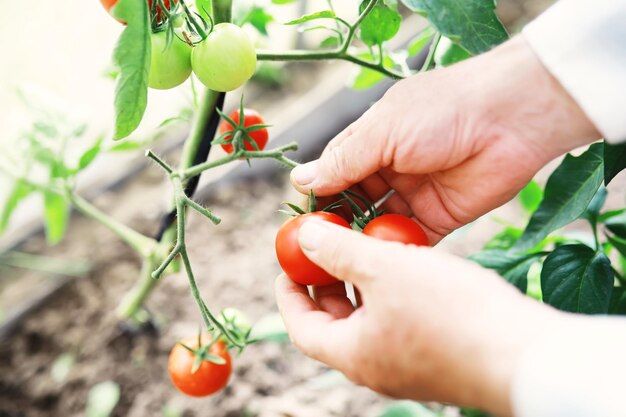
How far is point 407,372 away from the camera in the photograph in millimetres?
581

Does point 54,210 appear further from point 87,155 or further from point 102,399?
point 102,399

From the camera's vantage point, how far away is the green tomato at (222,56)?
618mm

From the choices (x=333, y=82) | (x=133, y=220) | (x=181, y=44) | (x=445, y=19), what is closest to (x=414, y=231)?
(x=445, y=19)

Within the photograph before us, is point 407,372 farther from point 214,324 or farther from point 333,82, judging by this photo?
point 333,82

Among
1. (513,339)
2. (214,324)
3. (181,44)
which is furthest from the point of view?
(214,324)

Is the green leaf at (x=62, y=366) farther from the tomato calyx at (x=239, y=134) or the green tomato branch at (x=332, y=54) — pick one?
the green tomato branch at (x=332, y=54)

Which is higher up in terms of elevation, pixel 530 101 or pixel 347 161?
pixel 530 101

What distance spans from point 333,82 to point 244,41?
1372 millimetres

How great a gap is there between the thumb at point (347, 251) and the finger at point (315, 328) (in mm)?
56

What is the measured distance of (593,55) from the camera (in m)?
0.67

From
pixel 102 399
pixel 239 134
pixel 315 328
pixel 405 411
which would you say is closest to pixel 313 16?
pixel 239 134

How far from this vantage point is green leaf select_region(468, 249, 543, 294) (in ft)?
3.07

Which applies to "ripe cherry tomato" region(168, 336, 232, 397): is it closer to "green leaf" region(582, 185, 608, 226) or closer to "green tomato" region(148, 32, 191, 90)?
"green tomato" region(148, 32, 191, 90)

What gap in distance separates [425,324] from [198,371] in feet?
1.49
